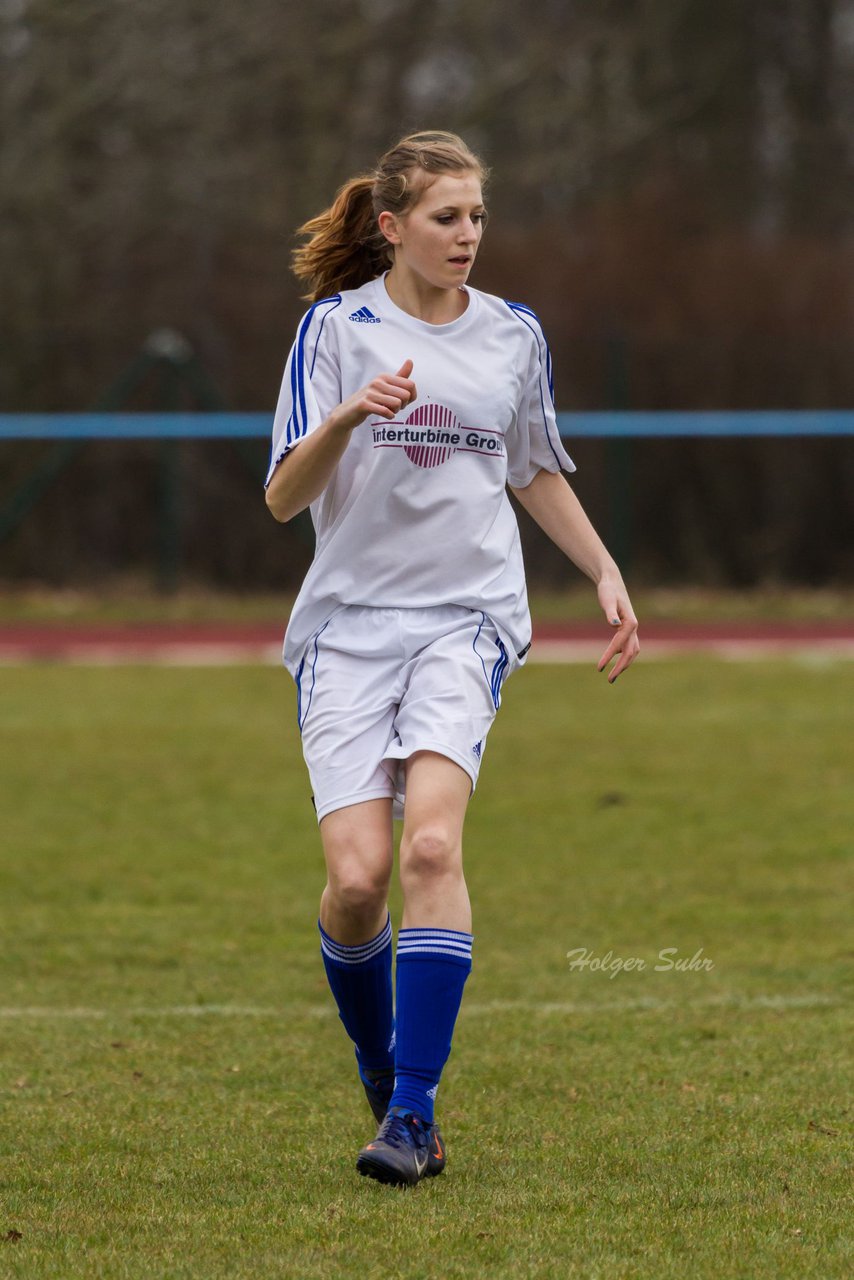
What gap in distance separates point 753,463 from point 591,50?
7504 millimetres

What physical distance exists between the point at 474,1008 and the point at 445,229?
2.31 metres

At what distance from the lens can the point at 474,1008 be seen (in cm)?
558

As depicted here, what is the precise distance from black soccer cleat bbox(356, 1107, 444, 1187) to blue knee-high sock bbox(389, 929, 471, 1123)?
3 cm

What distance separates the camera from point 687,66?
2634 centimetres

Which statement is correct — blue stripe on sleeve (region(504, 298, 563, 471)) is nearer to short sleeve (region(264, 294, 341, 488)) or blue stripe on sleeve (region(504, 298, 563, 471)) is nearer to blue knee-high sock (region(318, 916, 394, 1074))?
short sleeve (region(264, 294, 341, 488))

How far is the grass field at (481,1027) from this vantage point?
11.9 feet

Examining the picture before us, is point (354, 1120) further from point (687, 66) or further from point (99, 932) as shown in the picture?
point (687, 66)

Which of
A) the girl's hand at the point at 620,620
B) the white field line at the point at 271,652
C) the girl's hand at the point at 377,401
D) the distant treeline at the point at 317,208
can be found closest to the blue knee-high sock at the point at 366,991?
the girl's hand at the point at 620,620

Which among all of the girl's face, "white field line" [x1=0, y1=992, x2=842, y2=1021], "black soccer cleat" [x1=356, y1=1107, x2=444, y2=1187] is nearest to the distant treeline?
"white field line" [x1=0, y1=992, x2=842, y2=1021]

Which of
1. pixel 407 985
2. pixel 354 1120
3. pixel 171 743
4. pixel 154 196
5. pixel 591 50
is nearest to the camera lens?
pixel 407 985

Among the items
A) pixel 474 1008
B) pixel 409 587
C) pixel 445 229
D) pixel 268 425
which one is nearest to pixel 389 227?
pixel 445 229

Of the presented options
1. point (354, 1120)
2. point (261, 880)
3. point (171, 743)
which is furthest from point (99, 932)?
point (171, 743)

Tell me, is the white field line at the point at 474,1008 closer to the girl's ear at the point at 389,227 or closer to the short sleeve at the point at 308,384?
→ the short sleeve at the point at 308,384

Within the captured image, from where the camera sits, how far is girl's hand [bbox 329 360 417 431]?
3.87 metres
